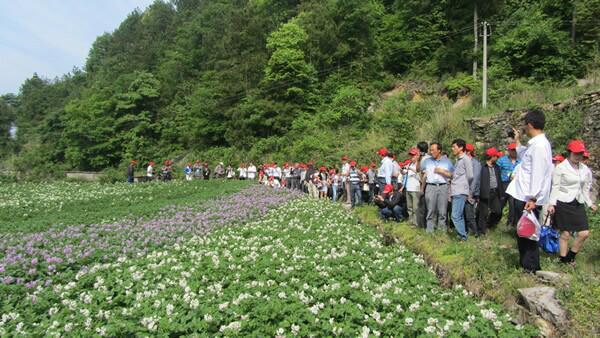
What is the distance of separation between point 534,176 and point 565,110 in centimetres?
959

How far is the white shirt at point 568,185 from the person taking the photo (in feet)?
17.8

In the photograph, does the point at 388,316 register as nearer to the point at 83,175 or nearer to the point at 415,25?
the point at 415,25

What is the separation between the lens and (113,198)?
50.8 feet

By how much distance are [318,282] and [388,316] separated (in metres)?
1.32

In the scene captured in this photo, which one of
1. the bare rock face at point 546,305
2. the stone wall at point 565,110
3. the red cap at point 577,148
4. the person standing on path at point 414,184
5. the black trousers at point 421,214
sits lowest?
the bare rock face at point 546,305

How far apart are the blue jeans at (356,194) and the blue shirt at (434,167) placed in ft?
19.5

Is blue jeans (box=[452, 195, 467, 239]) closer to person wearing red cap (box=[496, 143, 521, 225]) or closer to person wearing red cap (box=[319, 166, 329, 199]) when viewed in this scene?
person wearing red cap (box=[496, 143, 521, 225])

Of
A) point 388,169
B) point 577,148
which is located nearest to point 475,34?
point 388,169

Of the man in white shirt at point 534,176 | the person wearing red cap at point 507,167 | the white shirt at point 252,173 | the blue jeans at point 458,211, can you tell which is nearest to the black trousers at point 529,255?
the man in white shirt at point 534,176

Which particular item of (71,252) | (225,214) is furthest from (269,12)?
(71,252)

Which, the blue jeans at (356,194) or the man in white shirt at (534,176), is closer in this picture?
the man in white shirt at (534,176)

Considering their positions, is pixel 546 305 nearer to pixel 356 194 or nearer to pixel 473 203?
pixel 473 203

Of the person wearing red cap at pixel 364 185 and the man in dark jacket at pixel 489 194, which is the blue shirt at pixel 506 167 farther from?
the person wearing red cap at pixel 364 185

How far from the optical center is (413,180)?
30.5ft
